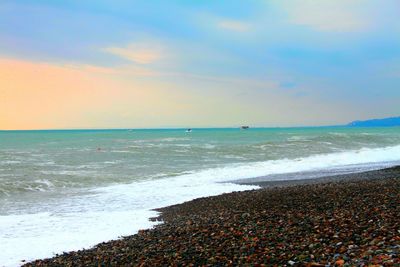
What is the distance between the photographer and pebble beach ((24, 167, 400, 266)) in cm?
739

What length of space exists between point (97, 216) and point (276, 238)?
9.36 metres

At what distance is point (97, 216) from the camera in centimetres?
1639

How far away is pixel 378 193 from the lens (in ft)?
45.7

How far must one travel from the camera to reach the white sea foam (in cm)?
1205

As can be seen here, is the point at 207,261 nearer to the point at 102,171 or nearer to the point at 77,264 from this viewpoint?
the point at 77,264

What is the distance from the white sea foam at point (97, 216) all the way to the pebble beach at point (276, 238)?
1180mm

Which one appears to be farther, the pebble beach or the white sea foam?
the white sea foam

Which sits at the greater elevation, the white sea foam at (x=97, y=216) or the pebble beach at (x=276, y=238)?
the pebble beach at (x=276, y=238)

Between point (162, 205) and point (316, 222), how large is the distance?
1014 centimetres

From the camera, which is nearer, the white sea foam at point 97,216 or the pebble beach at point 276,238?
the pebble beach at point 276,238

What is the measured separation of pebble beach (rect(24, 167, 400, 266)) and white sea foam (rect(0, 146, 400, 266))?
118 cm

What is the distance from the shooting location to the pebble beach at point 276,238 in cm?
739

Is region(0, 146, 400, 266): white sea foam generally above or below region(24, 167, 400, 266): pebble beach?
below

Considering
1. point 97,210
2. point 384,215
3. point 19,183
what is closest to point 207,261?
point 384,215
